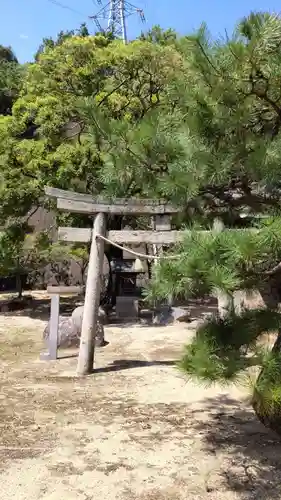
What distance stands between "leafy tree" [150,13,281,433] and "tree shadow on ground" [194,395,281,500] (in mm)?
736

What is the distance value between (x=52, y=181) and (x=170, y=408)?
5.12 m

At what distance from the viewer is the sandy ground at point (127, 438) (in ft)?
9.66

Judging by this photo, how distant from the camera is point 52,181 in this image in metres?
8.52

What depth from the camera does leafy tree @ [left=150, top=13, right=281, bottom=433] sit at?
7.13 feet

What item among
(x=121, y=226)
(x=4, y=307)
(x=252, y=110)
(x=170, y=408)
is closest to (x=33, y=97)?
(x=121, y=226)

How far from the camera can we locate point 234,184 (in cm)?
282

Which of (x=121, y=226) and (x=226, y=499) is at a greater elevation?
(x=121, y=226)

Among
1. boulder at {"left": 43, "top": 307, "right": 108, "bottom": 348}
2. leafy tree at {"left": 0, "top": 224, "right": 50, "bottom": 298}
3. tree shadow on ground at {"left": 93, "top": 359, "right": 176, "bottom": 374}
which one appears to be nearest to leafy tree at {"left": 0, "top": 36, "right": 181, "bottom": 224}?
leafy tree at {"left": 0, "top": 224, "right": 50, "bottom": 298}

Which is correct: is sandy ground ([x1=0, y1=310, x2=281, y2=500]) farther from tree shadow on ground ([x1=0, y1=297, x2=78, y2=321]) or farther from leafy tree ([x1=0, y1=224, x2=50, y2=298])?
leafy tree ([x1=0, y1=224, x2=50, y2=298])

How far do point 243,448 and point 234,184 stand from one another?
6.06ft

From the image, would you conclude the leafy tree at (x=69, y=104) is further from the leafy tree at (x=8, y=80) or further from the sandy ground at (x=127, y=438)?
the sandy ground at (x=127, y=438)

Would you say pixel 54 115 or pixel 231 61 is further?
pixel 54 115

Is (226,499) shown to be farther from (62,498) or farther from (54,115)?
(54,115)

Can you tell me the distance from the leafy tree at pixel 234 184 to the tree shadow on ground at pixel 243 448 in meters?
0.74
